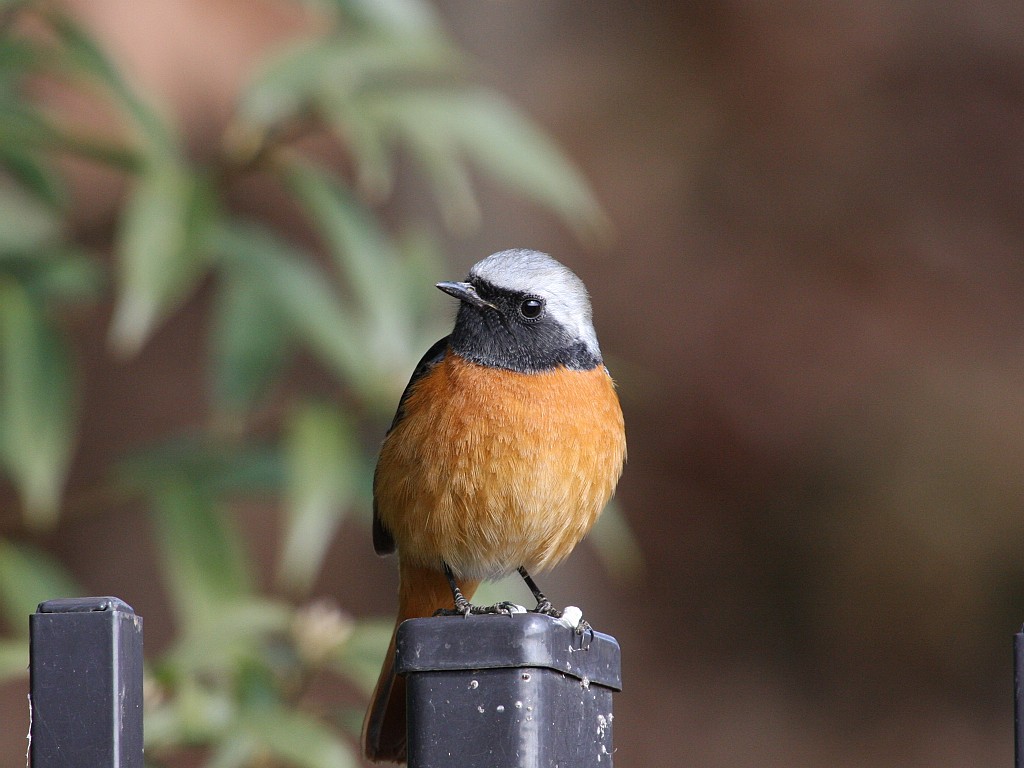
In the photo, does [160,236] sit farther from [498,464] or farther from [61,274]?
[498,464]

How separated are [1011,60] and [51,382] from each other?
286 inches

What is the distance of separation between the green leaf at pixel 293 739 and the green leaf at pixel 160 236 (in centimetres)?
135

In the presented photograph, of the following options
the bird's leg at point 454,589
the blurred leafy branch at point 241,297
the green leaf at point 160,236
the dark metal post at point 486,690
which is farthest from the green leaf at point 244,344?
the dark metal post at point 486,690

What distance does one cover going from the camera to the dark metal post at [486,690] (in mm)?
2305

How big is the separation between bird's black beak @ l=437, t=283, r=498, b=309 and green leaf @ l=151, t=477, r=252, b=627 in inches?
54.3

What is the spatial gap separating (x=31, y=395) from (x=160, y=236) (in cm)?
67

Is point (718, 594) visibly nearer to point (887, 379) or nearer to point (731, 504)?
point (731, 504)

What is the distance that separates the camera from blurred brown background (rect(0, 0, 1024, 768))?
380 inches

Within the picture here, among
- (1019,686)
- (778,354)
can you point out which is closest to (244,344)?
(1019,686)

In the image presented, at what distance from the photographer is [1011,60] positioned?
964 cm

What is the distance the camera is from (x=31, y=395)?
185 inches

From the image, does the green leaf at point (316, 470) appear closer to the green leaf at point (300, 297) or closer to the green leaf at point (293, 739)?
the green leaf at point (300, 297)

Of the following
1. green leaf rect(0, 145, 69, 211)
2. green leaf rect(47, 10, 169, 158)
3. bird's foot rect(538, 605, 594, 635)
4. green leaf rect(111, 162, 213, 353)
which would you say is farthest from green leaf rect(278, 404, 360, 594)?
bird's foot rect(538, 605, 594, 635)

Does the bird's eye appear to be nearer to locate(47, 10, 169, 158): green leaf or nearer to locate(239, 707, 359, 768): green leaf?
locate(239, 707, 359, 768): green leaf
